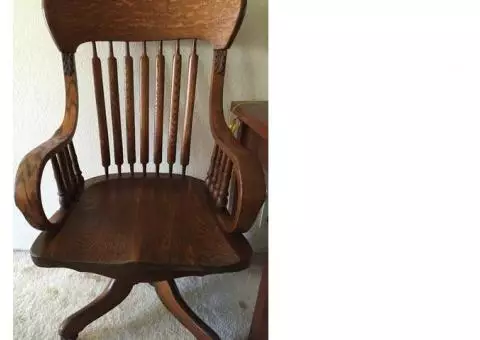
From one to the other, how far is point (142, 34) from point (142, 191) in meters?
0.40

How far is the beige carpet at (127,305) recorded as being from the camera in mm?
1151

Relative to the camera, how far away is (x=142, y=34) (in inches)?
44.0

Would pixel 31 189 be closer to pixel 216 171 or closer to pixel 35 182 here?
pixel 35 182

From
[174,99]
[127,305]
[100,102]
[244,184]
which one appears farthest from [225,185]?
[127,305]

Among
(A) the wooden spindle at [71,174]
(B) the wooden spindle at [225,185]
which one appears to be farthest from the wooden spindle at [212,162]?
(A) the wooden spindle at [71,174]

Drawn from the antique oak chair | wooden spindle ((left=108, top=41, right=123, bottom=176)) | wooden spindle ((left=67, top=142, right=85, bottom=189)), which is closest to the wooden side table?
the antique oak chair

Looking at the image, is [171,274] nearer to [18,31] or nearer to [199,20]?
[199,20]

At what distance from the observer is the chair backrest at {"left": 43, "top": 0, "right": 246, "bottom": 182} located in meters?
1.05

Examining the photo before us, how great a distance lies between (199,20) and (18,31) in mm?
519

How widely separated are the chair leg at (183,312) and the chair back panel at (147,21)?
62 cm

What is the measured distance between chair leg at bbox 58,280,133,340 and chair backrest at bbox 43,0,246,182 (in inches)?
12.6

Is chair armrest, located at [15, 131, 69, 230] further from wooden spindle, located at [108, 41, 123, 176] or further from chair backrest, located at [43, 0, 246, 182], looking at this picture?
wooden spindle, located at [108, 41, 123, 176]

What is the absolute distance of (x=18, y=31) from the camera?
122cm

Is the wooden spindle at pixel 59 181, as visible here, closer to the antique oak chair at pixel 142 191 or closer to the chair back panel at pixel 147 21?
the antique oak chair at pixel 142 191
